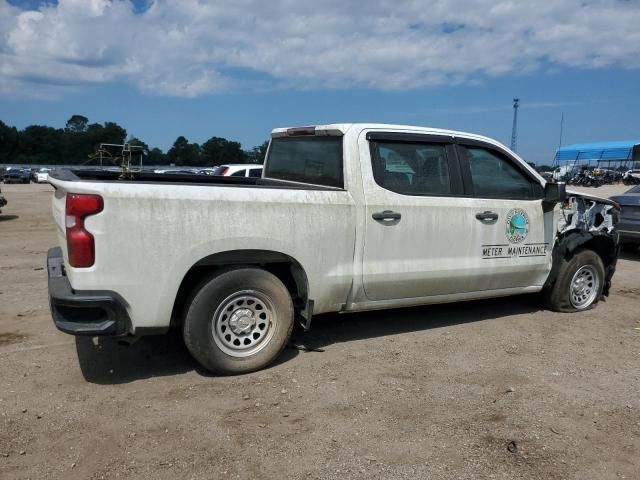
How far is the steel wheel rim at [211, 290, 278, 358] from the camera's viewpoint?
4.21 metres

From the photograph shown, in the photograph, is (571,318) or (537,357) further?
(571,318)

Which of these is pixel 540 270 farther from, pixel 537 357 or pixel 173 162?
pixel 173 162

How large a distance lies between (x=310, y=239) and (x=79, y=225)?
166 cm

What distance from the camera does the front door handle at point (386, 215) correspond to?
15.4 feet

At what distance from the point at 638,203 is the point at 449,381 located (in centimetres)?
714

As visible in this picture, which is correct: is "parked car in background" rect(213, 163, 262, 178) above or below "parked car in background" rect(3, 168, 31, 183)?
above

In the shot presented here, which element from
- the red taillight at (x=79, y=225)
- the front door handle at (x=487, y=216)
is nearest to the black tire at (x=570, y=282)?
the front door handle at (x=487, y=216)

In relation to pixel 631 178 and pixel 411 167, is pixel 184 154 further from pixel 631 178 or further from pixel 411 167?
pixel 411 167

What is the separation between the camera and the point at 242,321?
4.30 metres

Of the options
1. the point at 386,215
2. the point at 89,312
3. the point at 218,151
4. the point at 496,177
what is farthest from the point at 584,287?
the point at 218,151

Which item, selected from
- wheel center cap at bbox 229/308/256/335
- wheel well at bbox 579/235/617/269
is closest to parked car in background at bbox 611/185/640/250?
wheel well at bbox 579/235/617/269

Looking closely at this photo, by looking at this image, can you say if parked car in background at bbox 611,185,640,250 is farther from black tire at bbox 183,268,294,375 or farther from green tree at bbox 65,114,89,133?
green tree at bbox 65,114,89,133

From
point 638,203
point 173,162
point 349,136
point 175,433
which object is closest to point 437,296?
point 349,136

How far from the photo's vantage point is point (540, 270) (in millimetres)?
5840
